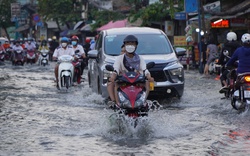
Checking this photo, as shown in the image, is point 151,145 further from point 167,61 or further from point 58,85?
point 58,85

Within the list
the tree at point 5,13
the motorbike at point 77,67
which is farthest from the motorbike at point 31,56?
the tree at point 5,13

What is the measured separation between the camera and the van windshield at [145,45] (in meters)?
17.1

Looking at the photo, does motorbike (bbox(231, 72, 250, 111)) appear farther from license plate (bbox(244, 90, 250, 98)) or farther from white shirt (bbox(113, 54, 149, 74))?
white shirt (bbox(113, 54, 149, 74))

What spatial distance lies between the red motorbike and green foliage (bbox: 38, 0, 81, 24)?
178 ft

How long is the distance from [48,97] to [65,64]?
2.78 metres

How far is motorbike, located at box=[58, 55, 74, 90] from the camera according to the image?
21.3m

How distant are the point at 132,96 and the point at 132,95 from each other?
1cm

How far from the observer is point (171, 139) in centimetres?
1071

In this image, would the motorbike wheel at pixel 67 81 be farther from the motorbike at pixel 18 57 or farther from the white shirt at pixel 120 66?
the motorbike at pixel 18 57

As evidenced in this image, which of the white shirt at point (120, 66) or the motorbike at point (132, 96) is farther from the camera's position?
the white shirt at point (120, 66)

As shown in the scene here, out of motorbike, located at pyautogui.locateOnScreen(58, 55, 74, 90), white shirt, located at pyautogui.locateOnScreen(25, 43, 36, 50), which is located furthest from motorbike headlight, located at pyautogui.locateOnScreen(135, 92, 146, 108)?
white shirt, located at pyautogui.locateOnScreen(25, 43, 36, 50)

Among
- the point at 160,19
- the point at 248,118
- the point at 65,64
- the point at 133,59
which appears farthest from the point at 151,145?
the point at 160,19

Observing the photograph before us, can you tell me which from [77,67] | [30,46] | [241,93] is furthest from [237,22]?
[241,93]

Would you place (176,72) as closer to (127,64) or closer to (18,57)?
(127,64)
